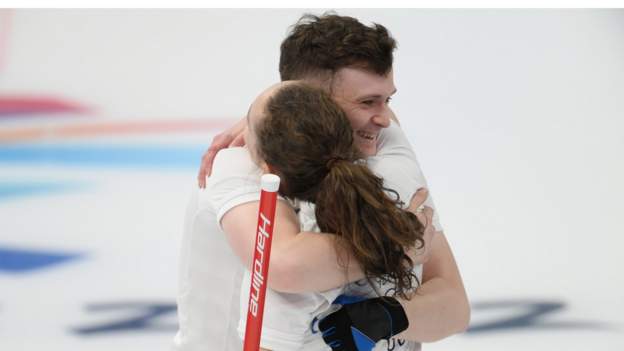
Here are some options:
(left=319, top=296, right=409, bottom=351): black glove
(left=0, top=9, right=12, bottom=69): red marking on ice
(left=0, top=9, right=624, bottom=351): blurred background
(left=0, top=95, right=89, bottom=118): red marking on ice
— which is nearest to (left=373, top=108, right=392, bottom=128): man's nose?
(left=319, top=296, right=409, bottom=351): black glove

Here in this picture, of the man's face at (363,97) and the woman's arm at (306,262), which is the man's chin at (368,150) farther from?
the woman's arm at (306,262)

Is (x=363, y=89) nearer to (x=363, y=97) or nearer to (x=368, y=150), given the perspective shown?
(x=363, y=97)

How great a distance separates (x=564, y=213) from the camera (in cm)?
474

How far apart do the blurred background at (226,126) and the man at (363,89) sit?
5.13 ft

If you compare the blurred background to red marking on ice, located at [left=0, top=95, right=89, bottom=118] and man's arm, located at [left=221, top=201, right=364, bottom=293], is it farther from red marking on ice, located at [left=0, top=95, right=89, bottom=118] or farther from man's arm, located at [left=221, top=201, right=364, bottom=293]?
man's arm, located at [left=221, top=201, right=364, bottom=293]

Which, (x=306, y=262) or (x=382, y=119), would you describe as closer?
(x=306, y=262)

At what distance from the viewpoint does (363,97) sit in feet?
8.02

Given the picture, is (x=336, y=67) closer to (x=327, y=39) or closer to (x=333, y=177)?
(x=327, y=39)

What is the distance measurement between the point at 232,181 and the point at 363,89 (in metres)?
0.42

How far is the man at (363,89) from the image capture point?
7.54 ft

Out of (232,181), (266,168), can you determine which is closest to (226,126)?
(232,181)

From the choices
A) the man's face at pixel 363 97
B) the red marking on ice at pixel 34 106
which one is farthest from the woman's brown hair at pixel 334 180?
the red marking on ice at pixel 34 106

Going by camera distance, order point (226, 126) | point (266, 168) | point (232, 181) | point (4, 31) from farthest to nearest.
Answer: point (4, 31) → point (226, 126) → point (232, 181) → point (266, 168)
